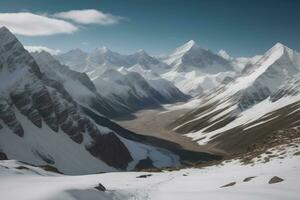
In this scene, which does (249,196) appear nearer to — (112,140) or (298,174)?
(298,174)

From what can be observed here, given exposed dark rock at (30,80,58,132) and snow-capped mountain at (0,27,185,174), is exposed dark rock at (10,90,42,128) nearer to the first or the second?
snow-capped mountain at (0,27,185,174)

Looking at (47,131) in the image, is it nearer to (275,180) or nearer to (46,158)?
(46,158)

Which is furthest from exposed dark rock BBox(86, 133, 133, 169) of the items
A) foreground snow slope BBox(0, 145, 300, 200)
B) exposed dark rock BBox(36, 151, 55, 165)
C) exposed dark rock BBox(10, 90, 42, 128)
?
foreground snow slope BBox(0, 145, 300, 200)

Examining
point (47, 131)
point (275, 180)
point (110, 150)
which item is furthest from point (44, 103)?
point (275, 180)

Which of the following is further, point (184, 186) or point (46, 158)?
point (46, 158)

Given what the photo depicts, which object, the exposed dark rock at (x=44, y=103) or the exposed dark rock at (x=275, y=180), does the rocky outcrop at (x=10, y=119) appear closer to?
the exposed dark rock at (x=44, y=103)
